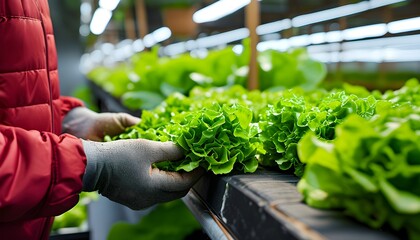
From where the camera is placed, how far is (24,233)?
1.25 meters

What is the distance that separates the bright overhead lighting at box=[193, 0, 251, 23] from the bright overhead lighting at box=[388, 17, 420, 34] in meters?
0.86

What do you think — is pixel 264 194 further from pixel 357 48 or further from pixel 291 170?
pixel 357 48

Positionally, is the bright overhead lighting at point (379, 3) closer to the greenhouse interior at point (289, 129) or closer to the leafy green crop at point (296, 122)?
the greenhouse interior at point (289, 129)

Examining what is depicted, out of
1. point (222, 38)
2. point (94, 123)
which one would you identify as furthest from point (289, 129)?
point (222, 38)

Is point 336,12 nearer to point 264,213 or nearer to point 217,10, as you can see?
point 217,10

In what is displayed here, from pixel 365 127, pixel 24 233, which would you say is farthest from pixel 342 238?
pixel 24 233

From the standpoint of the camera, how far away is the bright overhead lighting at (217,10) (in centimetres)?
322


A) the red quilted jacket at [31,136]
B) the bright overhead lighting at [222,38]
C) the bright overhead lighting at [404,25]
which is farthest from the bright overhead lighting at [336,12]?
the red quilted jacket at [31,136]

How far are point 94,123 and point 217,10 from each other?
83.4 inches

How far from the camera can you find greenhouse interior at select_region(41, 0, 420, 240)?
69 centimetres

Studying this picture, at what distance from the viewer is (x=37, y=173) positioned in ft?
3.13

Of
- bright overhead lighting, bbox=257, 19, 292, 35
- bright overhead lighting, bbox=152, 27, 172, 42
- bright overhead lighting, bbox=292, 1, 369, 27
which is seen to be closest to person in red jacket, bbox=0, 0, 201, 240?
bright overhead lighting, bbox=292, 1, 369, 27

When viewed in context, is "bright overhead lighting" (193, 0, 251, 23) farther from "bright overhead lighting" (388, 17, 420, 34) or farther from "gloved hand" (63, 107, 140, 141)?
"gloved hand" (63, 107, 140, 141)

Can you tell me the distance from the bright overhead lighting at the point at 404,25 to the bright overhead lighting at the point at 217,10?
862 millimetres
